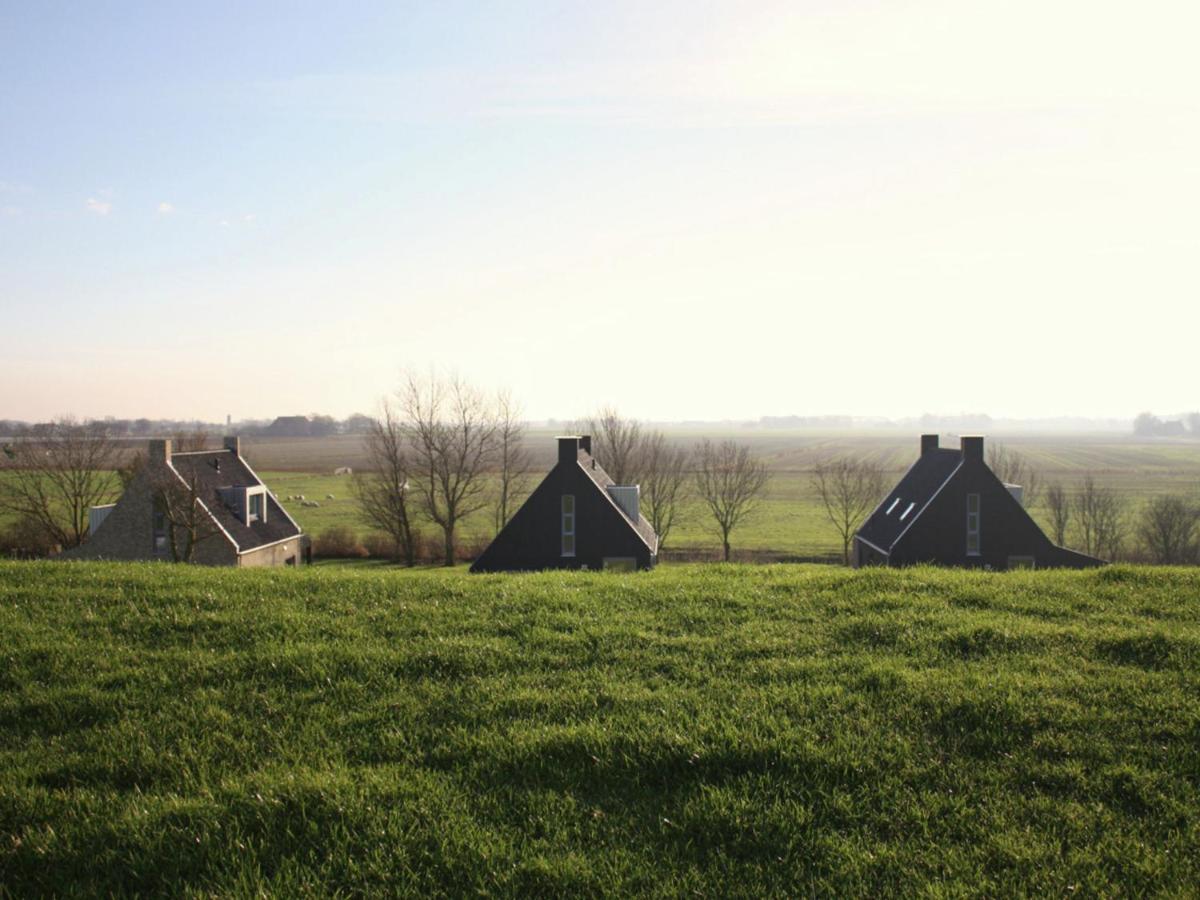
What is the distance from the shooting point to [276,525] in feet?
132

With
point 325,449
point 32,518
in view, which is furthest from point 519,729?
point 325,449

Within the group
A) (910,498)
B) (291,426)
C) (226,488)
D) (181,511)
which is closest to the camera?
(181,511)

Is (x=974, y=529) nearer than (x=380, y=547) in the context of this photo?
Yes

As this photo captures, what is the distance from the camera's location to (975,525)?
106 ft

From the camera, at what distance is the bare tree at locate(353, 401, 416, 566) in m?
52.0

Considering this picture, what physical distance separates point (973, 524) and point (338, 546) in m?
41.9

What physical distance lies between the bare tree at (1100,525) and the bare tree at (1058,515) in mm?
1025

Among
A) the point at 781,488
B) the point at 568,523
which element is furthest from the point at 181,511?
the point at 781,488

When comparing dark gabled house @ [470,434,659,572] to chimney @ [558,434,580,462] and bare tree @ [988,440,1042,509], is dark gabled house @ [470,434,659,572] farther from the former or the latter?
bare tree @ [988,440,1042,509]

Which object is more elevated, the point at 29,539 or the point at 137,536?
the point at 137,536

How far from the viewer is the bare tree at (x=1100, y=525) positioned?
52188mm

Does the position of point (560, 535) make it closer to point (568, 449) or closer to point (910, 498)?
point (568, 449)

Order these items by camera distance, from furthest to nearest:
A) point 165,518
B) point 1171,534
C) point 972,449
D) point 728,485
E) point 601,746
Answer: point 728,485 < point 1171,534 < point 165,518 < point 972,449 < point 601,746

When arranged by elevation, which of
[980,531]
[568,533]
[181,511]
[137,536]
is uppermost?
[181,511]
